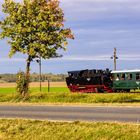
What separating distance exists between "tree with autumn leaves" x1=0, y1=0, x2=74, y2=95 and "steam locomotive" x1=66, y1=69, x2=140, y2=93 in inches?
384

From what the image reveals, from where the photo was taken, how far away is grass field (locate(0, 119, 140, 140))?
1684cm

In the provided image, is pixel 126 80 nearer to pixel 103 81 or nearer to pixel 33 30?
pixel 103 81

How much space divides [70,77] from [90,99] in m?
24.8

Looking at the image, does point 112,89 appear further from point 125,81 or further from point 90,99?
point 90,99

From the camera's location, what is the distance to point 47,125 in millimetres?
19141

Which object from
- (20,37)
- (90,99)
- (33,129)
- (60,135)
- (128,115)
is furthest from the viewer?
(20,37)

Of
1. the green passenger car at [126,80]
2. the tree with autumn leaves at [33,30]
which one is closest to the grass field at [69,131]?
the tree with autumn leaves at [33,30]

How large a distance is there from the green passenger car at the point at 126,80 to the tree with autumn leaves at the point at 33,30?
11285mm

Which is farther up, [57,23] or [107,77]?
[57,23]

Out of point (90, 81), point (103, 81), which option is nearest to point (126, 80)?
point (103, 81)

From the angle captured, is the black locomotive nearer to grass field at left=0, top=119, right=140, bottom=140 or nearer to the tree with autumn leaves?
the tree with autumn leaves

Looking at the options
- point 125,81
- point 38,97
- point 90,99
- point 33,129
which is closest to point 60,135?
point 33,129

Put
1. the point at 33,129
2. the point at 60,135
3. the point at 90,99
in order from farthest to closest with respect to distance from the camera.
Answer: the point at 90,99, the point at 33,129, the point at 60,135

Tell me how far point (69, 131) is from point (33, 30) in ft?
104
